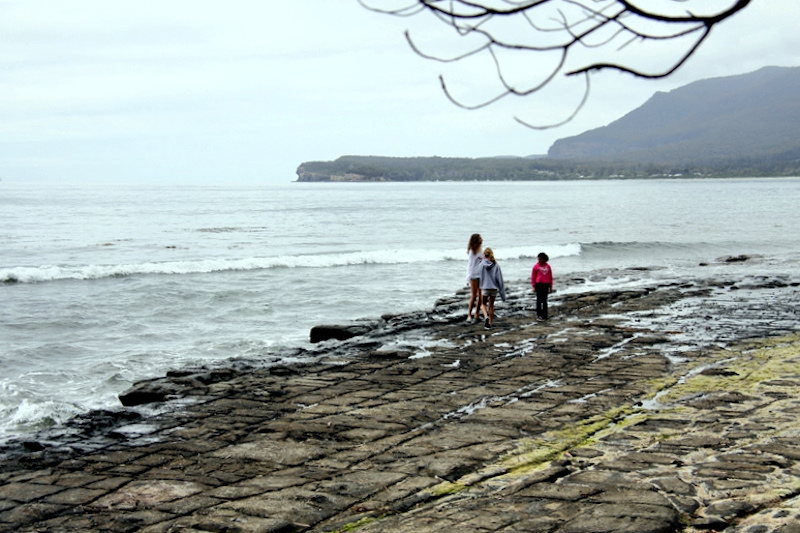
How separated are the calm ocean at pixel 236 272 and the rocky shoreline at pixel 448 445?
2.49 m

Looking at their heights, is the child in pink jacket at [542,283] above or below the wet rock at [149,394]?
above

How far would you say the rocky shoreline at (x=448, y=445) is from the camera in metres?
5.06

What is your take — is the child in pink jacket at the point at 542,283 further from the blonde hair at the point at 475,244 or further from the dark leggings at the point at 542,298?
the blonde hair at the point at 475,244

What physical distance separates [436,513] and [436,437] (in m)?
1.91

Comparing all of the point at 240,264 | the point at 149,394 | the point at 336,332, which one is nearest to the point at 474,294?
the point at 336,332

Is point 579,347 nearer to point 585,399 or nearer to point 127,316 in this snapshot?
point 585,399

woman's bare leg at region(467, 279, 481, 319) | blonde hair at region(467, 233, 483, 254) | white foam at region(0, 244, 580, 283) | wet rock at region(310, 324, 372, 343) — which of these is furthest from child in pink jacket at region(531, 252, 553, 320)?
white foam at region(0, 244, 580, 283)

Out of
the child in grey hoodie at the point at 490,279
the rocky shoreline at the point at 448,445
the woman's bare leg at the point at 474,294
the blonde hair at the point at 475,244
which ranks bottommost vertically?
the rocky shoreline at the point at 448,445

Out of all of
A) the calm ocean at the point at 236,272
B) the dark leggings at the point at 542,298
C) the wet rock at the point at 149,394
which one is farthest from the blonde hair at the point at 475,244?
the wet rock at the point at 149,394

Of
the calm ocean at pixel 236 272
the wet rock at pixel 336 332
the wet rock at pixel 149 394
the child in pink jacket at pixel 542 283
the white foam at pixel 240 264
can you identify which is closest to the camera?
the wet rock at pixel 149 394

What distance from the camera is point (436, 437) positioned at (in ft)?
22.7

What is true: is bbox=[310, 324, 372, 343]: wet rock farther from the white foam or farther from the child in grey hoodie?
the white foam

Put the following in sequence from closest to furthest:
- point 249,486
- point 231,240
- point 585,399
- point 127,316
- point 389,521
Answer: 1. point 389,521
2. point 249,486
3. point 585,399
4. point 127,316
5. point 231,240

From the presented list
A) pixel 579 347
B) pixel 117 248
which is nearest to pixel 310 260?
pixel 117 248
